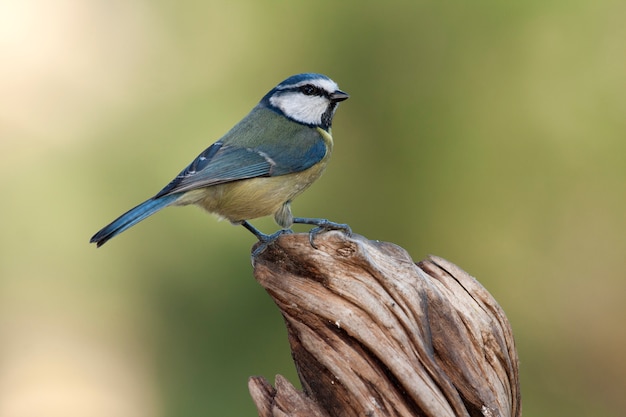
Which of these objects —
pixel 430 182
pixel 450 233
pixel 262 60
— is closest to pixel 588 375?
pixel 450 233

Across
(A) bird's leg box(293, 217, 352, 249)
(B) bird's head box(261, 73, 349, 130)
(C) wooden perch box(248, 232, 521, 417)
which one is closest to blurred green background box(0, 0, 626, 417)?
(B) bird's head box(261, 73, 349, 130)

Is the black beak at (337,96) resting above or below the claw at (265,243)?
above

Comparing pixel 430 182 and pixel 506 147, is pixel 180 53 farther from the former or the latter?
pixel 506 147

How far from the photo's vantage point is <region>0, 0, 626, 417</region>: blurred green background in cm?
348

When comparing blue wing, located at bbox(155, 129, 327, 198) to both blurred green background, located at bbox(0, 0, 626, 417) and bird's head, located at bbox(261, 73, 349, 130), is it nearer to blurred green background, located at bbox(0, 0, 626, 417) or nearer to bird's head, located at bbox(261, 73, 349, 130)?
bird's head, located at bbox(261, 73, 349, 130)

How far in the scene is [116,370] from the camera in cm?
354

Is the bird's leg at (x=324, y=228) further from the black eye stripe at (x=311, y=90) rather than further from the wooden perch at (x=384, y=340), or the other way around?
the black eye stripe at (x=311, y=90)

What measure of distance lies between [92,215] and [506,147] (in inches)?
74.6

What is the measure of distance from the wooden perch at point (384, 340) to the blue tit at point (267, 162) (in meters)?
0.40

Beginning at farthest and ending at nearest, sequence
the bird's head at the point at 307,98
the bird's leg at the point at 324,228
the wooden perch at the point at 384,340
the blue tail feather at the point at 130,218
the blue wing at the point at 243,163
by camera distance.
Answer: the bird's head at the point at 307,98
the blue wing at the point at 243,163
the blue tail feather at the point at 130,218
the bird's leg at the point at 324,228
the wooden perch at the point at 384,340

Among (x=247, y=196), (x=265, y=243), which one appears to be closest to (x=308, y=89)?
(x=247, y=196)

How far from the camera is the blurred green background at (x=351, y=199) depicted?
3.48m

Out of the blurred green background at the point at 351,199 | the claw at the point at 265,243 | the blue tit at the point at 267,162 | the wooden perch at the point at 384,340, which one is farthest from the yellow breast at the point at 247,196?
the blurred green background at the point at 351,199

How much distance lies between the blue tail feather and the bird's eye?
2.02 ft
